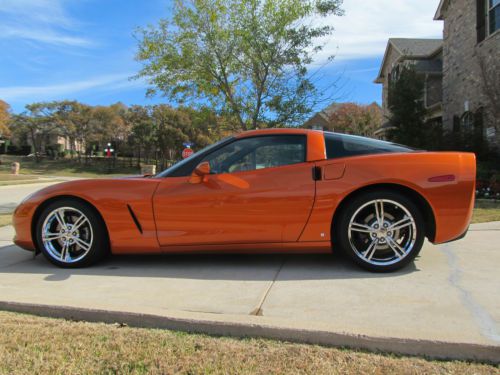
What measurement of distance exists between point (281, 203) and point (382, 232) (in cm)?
95

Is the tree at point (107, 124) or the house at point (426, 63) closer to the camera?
the house at point (426, 63)

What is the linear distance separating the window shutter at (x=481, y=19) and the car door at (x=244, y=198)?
48.4ft

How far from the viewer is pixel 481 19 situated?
15711mm

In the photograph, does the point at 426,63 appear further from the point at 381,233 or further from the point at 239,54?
the point at 381,233

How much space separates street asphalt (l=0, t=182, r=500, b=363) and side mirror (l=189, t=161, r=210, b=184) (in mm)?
870

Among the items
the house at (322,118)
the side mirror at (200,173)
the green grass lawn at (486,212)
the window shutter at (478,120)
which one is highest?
the house at (322,118)

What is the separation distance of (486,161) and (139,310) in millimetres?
13748

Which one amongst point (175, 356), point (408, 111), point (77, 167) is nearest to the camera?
point (175, 356)

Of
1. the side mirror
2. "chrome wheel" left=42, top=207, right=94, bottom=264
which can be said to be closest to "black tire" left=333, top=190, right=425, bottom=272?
the side mirror

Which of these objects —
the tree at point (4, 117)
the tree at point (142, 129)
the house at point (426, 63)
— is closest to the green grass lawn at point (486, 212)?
the house at point (426, 63)

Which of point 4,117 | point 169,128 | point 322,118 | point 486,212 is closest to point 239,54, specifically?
point 486,212

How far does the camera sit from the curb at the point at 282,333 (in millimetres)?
2408

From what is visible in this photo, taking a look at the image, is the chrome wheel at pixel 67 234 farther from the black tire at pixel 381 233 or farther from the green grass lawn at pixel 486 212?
the green grass lawn at pixel 486 212

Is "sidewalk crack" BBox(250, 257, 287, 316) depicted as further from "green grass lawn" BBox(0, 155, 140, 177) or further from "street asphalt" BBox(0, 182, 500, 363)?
"green grass lawn" BBox(0, 155, 140, 177)
